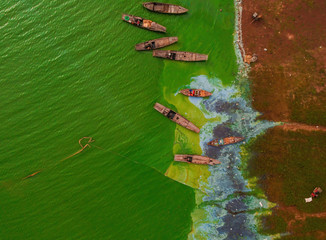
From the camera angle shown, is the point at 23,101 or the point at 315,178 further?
the point at 23,101

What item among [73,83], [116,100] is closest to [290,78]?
Answer: [116,100]

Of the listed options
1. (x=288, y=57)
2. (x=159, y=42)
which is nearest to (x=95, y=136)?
(x=159, y=42)

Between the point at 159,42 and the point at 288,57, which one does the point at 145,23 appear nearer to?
the point at 159,42

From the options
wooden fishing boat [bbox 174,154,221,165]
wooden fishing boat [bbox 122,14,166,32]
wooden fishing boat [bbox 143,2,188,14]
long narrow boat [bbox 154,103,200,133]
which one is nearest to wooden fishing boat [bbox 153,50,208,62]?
wooden fishing boat [bbox 122,14,166,32]

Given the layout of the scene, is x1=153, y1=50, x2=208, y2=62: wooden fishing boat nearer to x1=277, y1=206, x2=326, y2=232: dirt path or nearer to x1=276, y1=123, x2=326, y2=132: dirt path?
x1=276, y1=123, x2=326, y2=132: dirt path

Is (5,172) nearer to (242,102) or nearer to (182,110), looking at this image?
(182,110)

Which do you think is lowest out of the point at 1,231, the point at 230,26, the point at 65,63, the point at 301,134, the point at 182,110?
the point at 1,231
